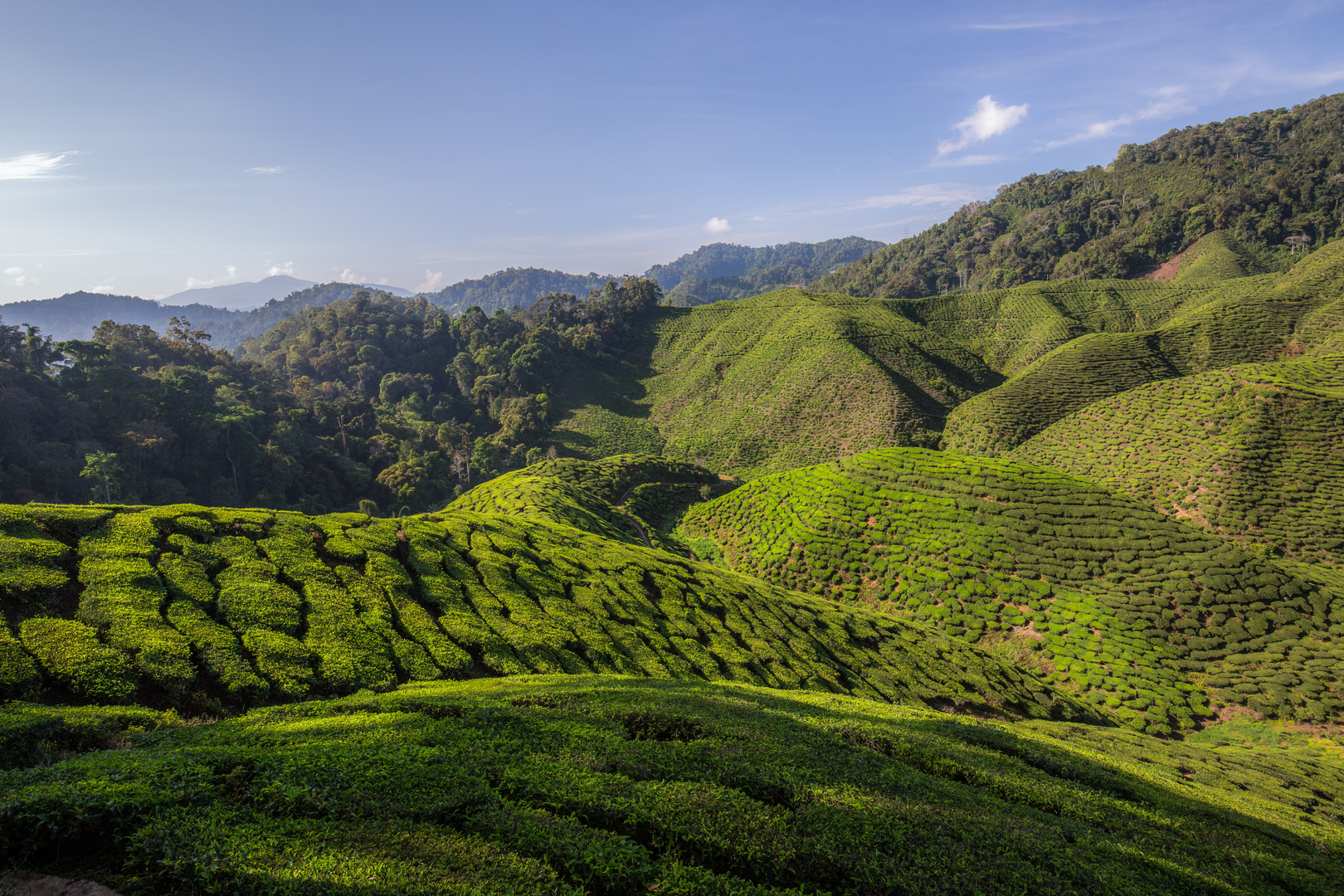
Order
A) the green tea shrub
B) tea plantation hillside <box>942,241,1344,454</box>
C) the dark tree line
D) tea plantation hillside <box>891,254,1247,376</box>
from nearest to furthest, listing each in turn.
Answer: the green tea shrub < tea plantation hillside <box>942,241,1344,454</box> < the dark tree line < tea plantation hillside <box>891,254,1247,376</box>

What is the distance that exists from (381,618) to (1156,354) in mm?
80966

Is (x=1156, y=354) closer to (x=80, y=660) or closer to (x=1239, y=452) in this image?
(x=1239, y=452)

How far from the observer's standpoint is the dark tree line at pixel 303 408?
56.0 metres

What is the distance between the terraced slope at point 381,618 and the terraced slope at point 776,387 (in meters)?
41.9

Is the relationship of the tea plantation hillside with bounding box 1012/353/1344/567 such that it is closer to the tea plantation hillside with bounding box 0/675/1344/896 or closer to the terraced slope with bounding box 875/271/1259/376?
the terraced slope with bounding box 875/271/1259/376

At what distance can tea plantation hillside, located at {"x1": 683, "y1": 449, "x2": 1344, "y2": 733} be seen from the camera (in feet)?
82.4

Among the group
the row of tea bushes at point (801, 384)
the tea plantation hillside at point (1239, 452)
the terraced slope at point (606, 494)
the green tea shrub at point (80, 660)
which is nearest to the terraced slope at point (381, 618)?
the green tea shrub at point (80, 660)

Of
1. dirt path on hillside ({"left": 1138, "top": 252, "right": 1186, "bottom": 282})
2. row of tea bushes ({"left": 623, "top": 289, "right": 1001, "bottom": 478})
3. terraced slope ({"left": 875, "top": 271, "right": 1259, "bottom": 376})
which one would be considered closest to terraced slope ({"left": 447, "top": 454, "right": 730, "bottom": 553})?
row of tea bushes ({"left": 623, "top": 289, "right": 1001, "bottom": 478})

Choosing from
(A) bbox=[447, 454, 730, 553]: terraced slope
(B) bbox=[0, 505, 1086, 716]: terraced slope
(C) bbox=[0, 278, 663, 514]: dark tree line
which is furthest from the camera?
(C) bbox=[0, 278, 663, 514]: dark tree line

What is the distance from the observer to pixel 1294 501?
35.8m

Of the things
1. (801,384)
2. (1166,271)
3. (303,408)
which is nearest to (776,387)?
(801,384)

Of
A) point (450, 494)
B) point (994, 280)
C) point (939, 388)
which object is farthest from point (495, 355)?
point (994, 280)

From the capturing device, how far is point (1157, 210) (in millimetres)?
117438

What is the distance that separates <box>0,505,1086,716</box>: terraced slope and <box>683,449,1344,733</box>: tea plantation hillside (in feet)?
16.5
